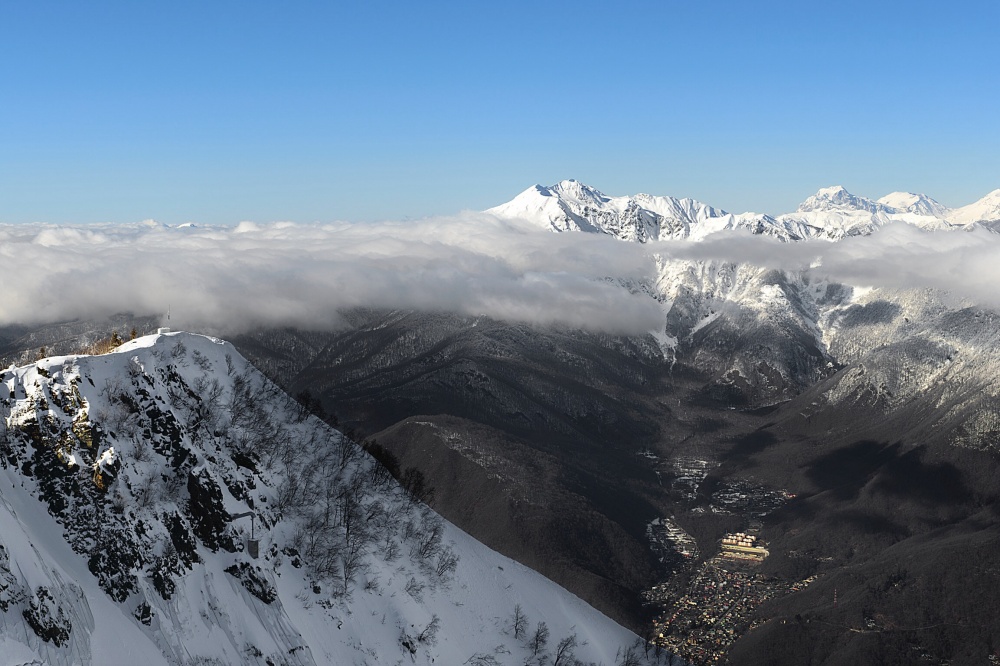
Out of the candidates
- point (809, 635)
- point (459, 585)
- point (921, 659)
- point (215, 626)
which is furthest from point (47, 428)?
point (921, 659)

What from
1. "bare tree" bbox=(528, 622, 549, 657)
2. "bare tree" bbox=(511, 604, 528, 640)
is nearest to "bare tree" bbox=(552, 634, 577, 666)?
"bare tree" bbox=(528, 622, 549, 657)

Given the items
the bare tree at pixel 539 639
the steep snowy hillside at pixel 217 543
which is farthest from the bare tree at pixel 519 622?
the bare tree at pixel 539 639

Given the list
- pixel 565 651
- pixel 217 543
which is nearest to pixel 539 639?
pixel 565 651

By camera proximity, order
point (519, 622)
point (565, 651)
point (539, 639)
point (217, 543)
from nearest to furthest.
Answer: point (217, 543)
point (539, 639)
point (565, 651)
point (519, 622)

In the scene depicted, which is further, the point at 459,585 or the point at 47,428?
the point at 459,585

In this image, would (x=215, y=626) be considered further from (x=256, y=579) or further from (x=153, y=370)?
(x=153, y=370)

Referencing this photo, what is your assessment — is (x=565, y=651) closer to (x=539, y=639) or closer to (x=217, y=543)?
(x=539, y=639)

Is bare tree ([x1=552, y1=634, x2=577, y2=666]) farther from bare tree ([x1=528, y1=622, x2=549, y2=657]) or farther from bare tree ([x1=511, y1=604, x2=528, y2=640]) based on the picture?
bare tree ([x1=511, y1=604, x2=528, y2=640])

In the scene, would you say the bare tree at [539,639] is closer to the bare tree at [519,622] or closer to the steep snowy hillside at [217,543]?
the steep snowy hillside at [217,543]

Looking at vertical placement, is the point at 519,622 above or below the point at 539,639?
above
